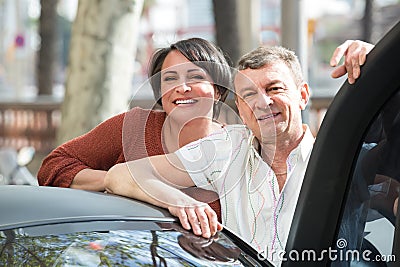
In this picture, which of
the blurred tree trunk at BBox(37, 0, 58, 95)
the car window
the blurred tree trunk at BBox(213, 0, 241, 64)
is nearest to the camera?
the car window

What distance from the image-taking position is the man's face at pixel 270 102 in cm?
298

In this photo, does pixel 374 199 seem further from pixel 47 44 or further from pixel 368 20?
pixel 368 20

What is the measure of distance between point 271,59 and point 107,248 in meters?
1.16

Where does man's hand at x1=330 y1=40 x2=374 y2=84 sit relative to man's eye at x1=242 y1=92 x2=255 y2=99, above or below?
above

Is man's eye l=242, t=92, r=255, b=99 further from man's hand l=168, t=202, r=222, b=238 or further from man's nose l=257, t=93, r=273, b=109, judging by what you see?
man's hand l=168, t=202, r=222, b=238

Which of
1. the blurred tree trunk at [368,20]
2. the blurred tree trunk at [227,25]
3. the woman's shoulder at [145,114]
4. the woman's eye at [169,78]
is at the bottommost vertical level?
the blurred tree trunk at [368,20]

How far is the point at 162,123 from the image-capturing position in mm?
3268

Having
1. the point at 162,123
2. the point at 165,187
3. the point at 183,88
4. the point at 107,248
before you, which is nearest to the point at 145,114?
the point at 162,123

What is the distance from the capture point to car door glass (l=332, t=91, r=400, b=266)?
2139 millimetres

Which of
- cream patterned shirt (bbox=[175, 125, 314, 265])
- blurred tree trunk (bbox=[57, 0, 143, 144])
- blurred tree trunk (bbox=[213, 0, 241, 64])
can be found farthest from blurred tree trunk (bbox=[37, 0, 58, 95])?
cream patterned shirt (bbox=[175, 125, 314, 265])

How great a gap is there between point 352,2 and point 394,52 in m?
44.5

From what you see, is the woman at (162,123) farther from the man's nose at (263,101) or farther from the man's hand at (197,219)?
the man's hand at (197,219)

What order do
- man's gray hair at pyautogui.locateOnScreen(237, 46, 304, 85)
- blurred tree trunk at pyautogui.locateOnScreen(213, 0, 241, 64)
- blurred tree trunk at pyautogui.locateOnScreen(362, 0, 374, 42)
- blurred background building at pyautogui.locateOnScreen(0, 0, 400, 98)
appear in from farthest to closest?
1. blurred background building at pyautogui.locateOnScreen(0, 0, 400, 98)
2. blurred tree trunk at pyautogui.locateOnScreen(362, 0, 374, 42)
3. blurred tree trunk at pyautogui.locateOnScreen(213, 0, 241, 64)
4. man's gray hair at pyautogui.locateOnScreen(237, 46, 304, 85)

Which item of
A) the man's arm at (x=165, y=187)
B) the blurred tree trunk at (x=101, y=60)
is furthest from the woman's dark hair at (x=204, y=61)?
the blurred tree trunk at (x=101, y=60)
